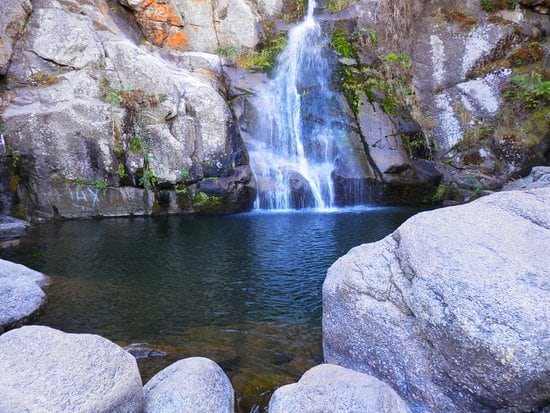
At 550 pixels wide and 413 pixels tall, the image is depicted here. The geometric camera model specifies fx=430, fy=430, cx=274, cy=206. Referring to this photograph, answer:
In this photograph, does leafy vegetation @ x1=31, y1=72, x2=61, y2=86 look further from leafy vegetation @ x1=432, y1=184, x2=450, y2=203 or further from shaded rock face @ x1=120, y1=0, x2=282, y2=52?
leafy vegetation @ x1=432, y1=184, x2=450, y2=203

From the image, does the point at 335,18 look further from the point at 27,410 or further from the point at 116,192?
the point at 27,410

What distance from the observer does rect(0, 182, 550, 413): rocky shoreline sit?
311cm

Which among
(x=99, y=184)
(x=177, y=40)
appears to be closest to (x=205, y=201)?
(x=99, y=184)

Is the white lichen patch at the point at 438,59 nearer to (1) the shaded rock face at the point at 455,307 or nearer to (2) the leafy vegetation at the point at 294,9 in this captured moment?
(2) the leafy vegetation at the point at 294,9

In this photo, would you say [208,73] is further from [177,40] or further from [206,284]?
[206,284]

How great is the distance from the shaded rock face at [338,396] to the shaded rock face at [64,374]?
1.19 m

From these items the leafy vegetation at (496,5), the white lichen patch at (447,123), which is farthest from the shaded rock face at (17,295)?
the leafy vegetation at (496,5)

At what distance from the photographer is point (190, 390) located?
11.5 feet

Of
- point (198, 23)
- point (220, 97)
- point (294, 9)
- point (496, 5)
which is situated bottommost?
point (220, 97)

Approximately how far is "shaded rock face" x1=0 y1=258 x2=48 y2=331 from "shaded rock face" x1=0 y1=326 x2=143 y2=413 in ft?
9.77

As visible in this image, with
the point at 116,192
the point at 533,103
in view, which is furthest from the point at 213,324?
the point at 533,103

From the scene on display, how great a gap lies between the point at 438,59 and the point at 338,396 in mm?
20068

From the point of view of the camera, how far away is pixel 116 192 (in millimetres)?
14297

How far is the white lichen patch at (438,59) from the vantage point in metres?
19.8
